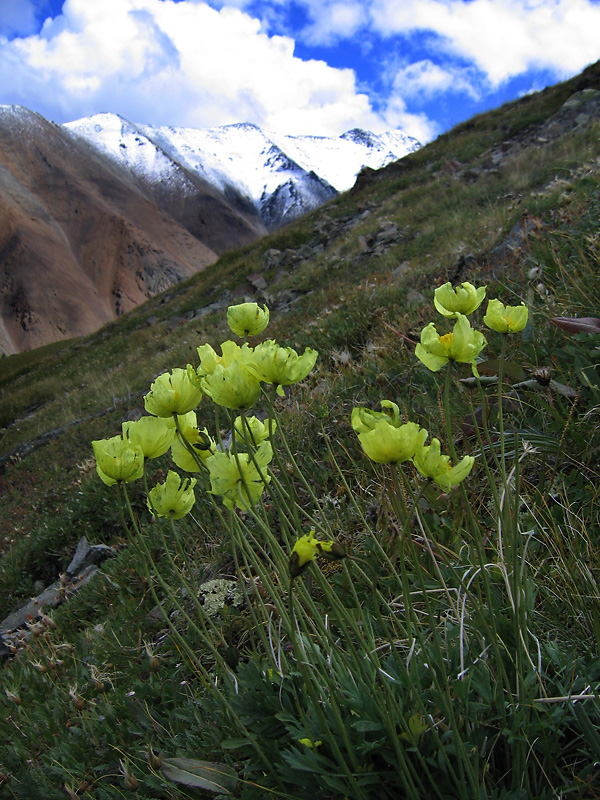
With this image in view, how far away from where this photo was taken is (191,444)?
1205 mm

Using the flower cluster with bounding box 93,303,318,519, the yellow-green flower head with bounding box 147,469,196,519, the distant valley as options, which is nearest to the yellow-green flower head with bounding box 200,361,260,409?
the flower cluster with bounding box 93,303,318,519

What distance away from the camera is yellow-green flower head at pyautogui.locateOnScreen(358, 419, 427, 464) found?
2.90 feet

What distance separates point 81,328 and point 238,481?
7389 centimetres

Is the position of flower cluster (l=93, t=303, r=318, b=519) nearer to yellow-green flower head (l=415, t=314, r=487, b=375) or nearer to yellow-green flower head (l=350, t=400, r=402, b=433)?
yellow-green flower head (l=350, t=400, r=402, b=433)

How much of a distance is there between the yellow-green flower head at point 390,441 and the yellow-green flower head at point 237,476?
26 cm

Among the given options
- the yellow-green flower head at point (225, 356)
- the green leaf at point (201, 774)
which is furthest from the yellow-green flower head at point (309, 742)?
the yellow-green flower head at point (225, 356)

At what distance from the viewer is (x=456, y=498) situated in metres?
1.92

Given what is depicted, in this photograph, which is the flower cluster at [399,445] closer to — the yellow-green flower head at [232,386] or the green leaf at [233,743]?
the yellow-green flower head at [232,386]

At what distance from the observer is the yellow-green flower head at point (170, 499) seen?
126 centimetres

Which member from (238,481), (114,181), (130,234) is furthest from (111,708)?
(114,181)

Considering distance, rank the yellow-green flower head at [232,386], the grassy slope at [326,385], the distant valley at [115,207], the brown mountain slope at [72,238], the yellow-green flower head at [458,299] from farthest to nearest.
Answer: the distant valley at [115,207] < the brown mountain slope at [72,238] < the grassy slope at [326,385] < the yellow-green flower head at [458,299] < the yellow-green flower head at [232,386]

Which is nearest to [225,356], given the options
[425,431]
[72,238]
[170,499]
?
[170,499]

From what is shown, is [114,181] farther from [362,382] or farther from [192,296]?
[362,382]

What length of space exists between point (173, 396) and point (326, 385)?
2791mm
